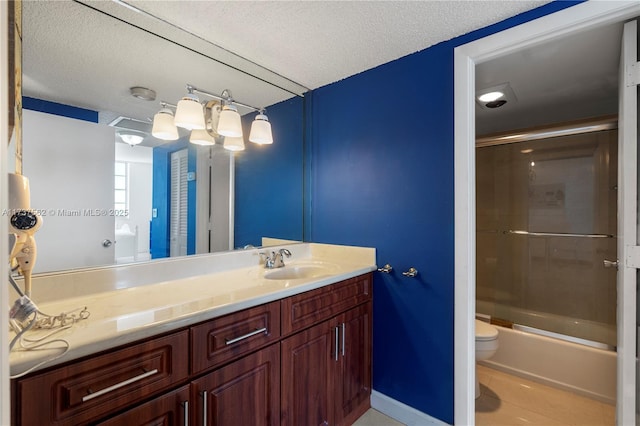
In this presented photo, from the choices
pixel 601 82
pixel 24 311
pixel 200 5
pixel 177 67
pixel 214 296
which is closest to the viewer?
pixel 24 311

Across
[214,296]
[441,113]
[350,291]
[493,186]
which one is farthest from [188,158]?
[493,186]

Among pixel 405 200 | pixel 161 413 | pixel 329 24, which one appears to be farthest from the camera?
pixel 405 200

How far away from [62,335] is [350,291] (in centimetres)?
125

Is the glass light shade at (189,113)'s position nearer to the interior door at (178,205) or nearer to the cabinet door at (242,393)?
the interior door at (178,205)

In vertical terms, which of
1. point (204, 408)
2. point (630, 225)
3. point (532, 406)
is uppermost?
point (630, 225)

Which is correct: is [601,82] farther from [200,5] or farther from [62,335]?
[62,335]

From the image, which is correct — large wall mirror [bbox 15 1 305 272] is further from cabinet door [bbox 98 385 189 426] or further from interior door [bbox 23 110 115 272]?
cabinet door [bbox 98 385 189 426]

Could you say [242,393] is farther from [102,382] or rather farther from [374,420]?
[374,420]

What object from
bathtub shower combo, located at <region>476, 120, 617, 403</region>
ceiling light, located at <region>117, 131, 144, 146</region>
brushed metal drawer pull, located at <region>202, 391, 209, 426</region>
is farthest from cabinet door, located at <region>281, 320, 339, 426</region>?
bathtub shower combo, located at <region>476, 120, 617, 403</region>

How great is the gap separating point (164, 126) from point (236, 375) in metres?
1.23

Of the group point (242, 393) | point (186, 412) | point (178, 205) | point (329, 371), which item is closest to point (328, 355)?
point (329, 371)

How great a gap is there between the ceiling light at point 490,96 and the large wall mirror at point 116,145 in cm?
165

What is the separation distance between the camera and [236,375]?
3.52ft

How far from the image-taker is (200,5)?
130 centimetres
